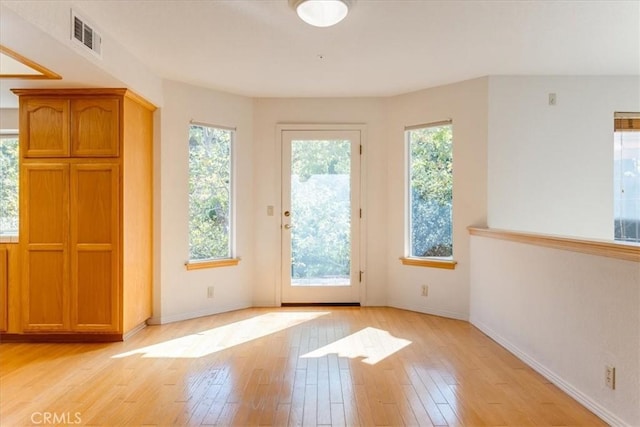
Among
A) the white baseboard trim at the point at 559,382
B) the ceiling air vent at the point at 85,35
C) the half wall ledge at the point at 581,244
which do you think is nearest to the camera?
the half wall ledge at the point at 581,244

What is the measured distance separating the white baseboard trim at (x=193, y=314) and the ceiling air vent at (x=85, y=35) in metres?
2.43

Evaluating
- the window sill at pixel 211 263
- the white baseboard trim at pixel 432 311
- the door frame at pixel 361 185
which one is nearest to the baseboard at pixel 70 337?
the window sill at pixel 211 263

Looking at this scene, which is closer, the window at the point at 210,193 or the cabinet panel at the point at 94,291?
the cabinet panel at the point at 94,291

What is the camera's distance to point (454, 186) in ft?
13.3

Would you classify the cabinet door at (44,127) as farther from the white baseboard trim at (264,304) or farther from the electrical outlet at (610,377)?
the electrical outlet at (610,377)

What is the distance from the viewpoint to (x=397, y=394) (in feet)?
7.80

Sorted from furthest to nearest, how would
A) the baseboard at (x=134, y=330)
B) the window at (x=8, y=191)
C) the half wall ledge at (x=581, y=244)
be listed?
the window at (x=8, y=191), the baseboard at (x=134, y=330), the half wall ledge at (x=581, y=244)

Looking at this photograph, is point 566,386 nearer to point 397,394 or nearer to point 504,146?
point 397,394

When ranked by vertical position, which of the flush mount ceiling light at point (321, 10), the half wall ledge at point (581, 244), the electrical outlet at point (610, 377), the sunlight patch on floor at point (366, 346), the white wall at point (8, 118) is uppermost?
the flush mount ceiling light at point (321, 10)

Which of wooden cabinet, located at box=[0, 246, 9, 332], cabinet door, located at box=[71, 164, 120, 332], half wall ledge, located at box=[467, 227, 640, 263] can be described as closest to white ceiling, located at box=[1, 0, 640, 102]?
cabinet door, located at box=[71, 164, 120, 332]

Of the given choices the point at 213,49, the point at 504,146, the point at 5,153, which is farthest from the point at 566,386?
the point at 5,153

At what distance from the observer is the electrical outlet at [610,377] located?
6.71 feet

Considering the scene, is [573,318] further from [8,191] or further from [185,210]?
[8,191]

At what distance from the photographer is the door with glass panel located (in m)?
4.57
